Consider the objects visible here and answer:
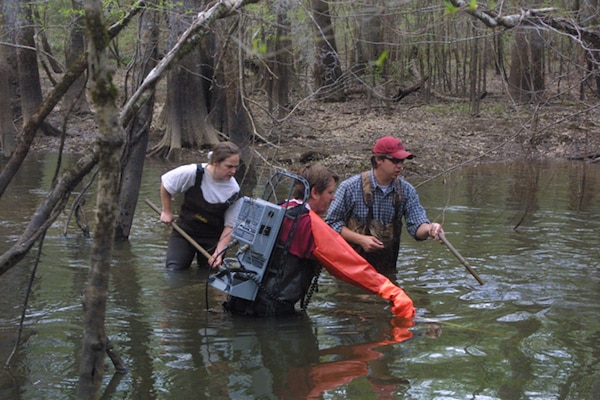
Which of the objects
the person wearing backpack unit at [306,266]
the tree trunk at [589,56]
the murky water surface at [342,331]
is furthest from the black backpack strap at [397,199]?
the tree trunk at [589,56]

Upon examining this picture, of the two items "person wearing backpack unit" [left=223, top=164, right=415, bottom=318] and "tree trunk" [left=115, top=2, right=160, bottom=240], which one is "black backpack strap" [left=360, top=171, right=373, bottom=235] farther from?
"tree trunk" [left=115, top=2, right=160, bottom=240]

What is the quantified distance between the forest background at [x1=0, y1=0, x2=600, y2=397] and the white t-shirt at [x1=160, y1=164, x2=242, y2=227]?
0.53 m

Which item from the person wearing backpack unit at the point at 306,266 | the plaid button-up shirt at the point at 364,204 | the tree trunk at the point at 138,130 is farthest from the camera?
the tree trunk at the point at 138,130

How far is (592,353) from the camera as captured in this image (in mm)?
Result: 5977

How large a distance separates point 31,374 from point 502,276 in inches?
194

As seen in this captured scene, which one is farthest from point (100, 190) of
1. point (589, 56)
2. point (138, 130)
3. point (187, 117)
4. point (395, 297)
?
point (187, 117)

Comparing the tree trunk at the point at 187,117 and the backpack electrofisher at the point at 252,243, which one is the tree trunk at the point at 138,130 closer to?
the backpack electrofisher at the point at 252,243

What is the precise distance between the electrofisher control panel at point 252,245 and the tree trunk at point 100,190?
2047 mm

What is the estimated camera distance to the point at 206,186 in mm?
7871

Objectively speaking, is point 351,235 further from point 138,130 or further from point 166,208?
point 138,130

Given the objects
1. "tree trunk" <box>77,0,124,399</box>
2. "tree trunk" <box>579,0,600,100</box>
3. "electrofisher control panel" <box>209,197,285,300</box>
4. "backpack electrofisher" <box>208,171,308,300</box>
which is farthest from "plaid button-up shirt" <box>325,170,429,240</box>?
"tree trunk" <box>77,0,124,399</box>

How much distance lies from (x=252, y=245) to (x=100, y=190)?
226cm

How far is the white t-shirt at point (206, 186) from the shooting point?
25.5 ft

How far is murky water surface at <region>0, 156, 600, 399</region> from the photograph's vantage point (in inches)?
208
